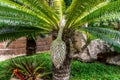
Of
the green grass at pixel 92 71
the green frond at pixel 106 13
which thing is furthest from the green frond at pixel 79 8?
the green grass at pixel 92 71

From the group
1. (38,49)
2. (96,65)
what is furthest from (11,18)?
(38,49)

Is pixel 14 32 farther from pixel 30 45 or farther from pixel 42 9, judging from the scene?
pixel 30 45

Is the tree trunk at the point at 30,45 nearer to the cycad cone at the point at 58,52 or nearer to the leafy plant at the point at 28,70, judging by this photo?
the leafy plant at the point at 28,70

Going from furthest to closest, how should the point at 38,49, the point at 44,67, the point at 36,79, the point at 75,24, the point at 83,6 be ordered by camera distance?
1. the point at 38,49
2. the point at 44,67
3. the point at 36,79
4. the point at 75,24
5. the point at 83,6

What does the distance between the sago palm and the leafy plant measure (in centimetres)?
72

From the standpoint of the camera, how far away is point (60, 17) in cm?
516

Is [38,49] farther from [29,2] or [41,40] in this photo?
[29,2]

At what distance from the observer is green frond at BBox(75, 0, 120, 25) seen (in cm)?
470

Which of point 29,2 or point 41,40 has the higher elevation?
point 29,2

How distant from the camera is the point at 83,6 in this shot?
482 cm

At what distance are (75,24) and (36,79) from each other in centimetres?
146

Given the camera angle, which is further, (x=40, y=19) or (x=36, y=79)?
(x=36, y=79)

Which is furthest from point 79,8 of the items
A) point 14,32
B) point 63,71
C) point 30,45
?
point 30,45

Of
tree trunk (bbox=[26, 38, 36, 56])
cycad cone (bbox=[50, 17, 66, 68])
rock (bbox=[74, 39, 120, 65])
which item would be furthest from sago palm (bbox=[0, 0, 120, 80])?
tree trunk (bbox=[26, 38, 36, 56])
